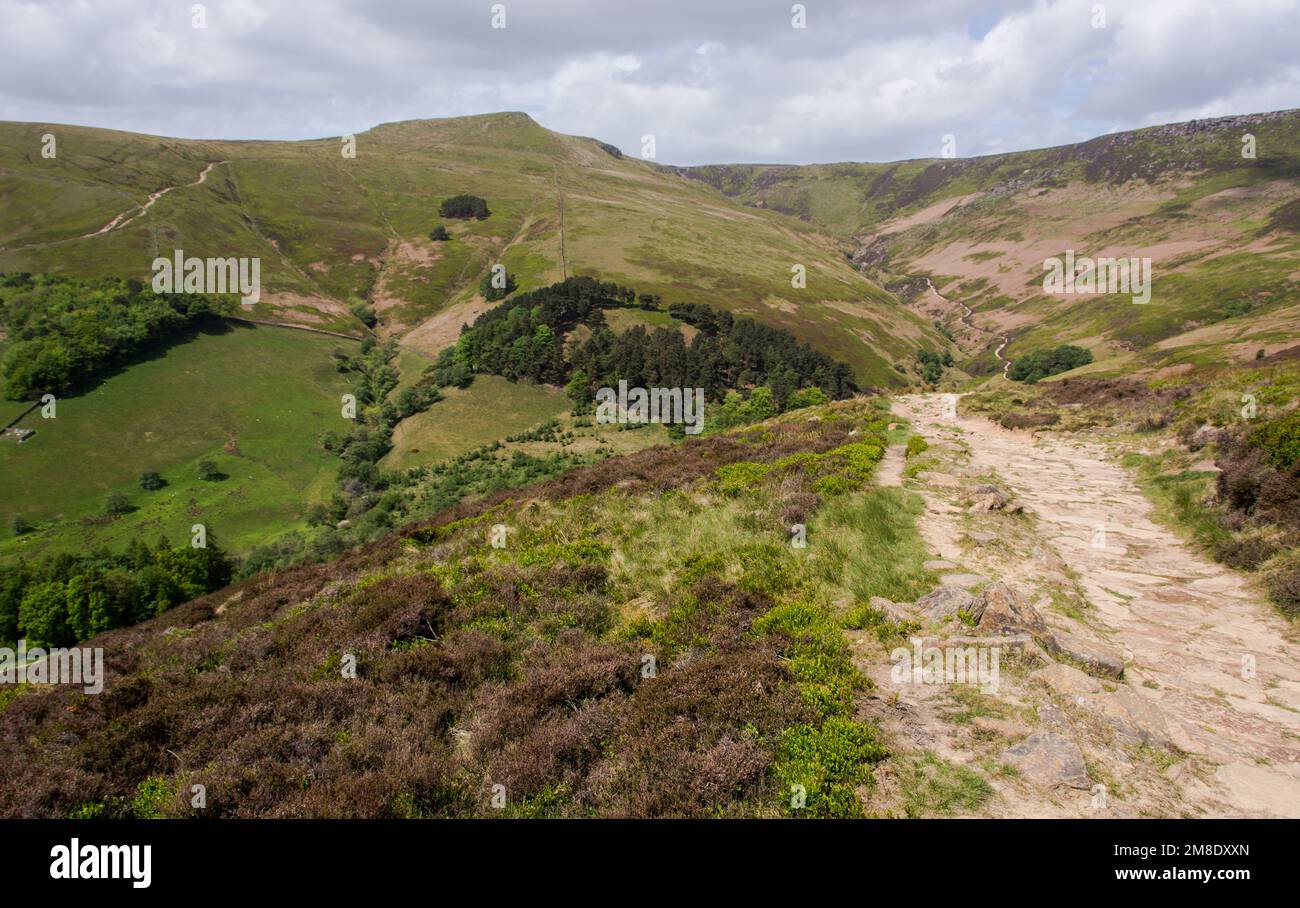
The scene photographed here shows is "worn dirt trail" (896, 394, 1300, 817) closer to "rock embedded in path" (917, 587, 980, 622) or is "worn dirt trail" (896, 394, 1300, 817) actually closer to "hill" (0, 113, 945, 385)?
"rock embedded in path" (917, 587, 980, 622)

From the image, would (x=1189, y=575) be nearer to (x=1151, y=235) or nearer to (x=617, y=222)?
(x=617, y=222)

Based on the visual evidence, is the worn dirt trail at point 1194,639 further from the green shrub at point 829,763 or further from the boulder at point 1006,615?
the green shrub at point 829,763

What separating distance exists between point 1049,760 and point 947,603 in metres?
3.86

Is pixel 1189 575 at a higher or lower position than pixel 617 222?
lower

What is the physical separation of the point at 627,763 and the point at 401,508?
73.1 metres

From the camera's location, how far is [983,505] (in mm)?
16016

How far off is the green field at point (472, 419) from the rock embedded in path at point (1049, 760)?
289 feet

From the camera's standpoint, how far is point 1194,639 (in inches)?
379

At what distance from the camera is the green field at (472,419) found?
293 feet
